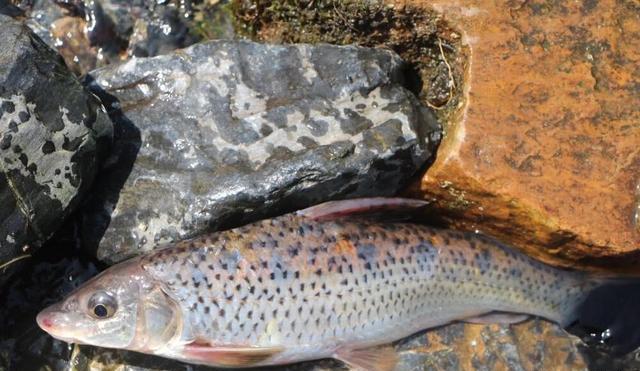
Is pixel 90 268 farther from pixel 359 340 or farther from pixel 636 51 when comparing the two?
pixel 636 51

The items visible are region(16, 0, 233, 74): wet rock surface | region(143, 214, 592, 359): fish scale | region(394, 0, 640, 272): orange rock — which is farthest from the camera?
region(16, 0, 233, 74): wet rock surface

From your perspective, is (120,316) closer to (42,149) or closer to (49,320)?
(49,320)

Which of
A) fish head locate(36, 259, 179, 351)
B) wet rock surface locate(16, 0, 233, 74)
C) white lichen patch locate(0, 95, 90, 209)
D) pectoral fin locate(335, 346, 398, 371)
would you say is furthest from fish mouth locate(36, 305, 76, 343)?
wet rock surface locate(16, 0, 233, 74)

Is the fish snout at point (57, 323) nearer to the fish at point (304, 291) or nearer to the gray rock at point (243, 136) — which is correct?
the fish at point (304, 291)

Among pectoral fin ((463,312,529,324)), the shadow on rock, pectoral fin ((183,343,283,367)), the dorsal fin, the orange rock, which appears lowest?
pectoral fin ((183,343,283,367))

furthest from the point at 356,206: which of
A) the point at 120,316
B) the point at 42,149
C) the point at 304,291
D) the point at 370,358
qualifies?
the point at 42,149

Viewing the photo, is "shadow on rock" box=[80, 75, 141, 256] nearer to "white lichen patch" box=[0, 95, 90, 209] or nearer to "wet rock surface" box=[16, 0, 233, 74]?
"white lichen patch" box=[0, 95, 90, 209]
